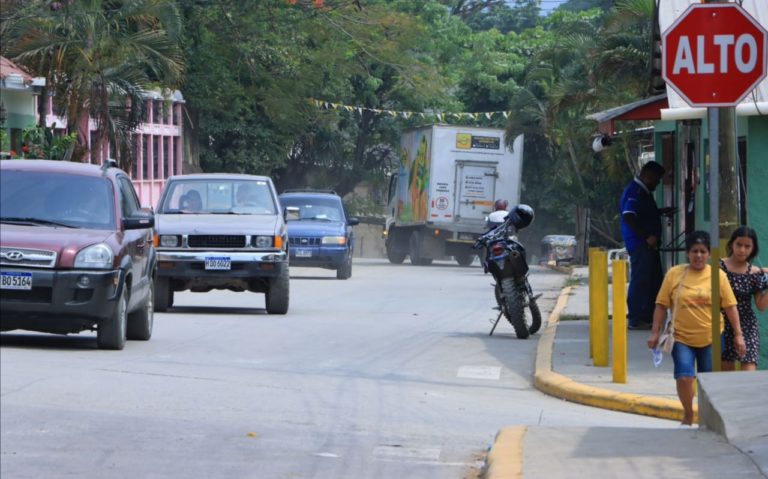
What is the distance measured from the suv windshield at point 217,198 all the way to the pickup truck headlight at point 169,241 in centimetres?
79

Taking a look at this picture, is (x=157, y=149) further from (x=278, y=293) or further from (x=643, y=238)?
(x=643, y=238)

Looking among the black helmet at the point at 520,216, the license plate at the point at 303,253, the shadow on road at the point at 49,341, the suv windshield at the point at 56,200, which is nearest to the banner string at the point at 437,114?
the license plate at the point at 303,253

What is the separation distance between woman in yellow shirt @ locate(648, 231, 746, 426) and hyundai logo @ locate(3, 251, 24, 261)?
5775 mm

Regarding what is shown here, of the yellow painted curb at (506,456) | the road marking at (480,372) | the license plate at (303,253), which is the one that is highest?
the license plate at (303,253)

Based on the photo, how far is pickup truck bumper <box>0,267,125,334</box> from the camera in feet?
40.3

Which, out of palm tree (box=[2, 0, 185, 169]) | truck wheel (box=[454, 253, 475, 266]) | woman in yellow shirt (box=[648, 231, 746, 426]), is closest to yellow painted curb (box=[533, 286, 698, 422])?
woman in yellow shirt (box=[648, 231, 746, 426])

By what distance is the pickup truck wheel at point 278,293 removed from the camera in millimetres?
18641

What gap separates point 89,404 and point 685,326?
4160 mm

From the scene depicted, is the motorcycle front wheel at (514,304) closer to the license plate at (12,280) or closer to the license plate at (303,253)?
the license plate at (12,280)

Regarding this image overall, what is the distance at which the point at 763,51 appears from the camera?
8914 mm

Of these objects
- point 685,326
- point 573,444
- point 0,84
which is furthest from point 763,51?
point 0,84

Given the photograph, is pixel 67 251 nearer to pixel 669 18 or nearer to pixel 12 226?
pixel 12 226

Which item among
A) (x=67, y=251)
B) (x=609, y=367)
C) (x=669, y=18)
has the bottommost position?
(x=609, y=367)

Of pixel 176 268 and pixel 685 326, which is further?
pixel 176 268
